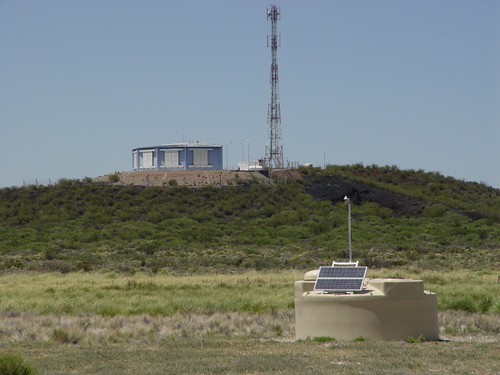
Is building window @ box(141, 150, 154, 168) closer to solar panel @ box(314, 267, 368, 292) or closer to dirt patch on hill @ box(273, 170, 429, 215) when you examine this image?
dirt patch on hill @ box(273, 170, 429, 215)

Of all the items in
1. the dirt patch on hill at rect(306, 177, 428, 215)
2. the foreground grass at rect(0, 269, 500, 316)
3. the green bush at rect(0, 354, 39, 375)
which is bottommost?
the foreground grass at rect(0, 269, 500, 316)

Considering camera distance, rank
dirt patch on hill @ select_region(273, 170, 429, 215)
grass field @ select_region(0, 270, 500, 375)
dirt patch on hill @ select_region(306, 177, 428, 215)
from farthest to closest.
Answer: dirt patch on hill @ select_region(273, 170, 429, 215)
dirt patch on hill @ select_region(306, 177, 428, 215)
grass field @ select_region(0, 270, 500, 375)

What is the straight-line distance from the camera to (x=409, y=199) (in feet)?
242

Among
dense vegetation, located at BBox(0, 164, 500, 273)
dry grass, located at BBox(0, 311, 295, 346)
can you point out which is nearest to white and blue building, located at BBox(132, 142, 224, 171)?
dense vegetation, located at BBox(0, 164, 500, 273)

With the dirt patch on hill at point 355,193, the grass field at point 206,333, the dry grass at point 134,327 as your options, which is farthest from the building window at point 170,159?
the dry grass at point 134,327

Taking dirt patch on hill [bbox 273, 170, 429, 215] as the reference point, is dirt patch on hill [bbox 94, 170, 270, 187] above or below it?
above

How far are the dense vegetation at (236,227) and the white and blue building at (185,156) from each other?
819cm

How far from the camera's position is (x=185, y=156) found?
263ft

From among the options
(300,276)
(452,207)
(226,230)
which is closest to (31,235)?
(226,230)

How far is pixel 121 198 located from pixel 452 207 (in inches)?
1237

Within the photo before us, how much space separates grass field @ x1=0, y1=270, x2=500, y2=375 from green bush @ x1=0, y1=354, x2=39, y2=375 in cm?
129

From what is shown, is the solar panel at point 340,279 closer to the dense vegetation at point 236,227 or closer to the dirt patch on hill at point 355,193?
the dense vegetation at point 236,227

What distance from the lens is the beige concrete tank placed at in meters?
14.8

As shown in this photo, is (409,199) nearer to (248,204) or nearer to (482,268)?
(248,204)
